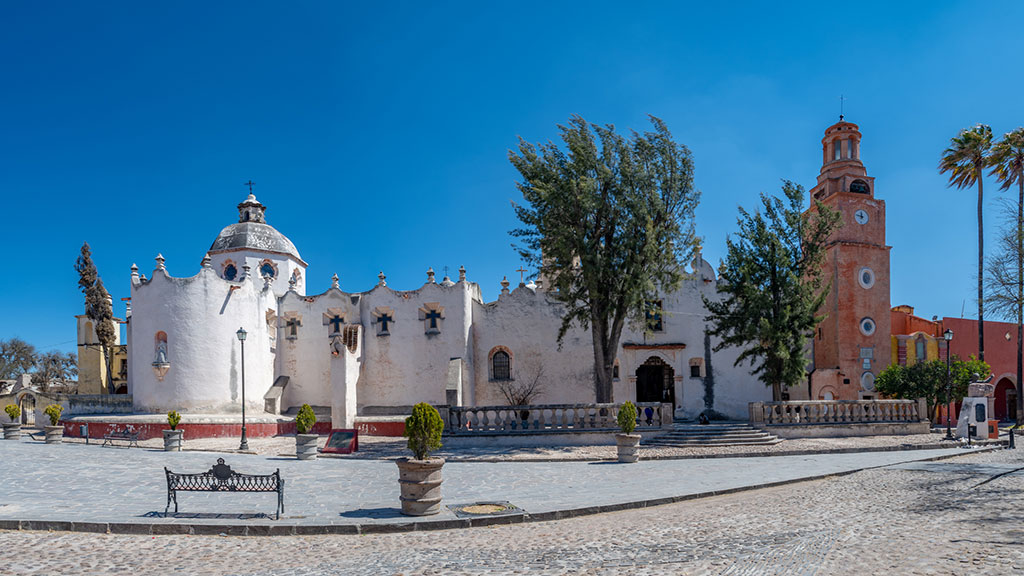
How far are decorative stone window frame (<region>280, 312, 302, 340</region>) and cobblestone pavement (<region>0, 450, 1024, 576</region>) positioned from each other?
886 inches

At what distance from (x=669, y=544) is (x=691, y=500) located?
12.6 ft

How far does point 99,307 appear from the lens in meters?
35.1

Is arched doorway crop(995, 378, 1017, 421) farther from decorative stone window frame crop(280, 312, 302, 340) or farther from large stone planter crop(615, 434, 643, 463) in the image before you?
decorative stone window frame crop(280, 312, 302, 340)

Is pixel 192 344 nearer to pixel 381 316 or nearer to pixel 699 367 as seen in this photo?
pixel 381 316

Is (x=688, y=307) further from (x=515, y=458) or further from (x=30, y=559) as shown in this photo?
(x=30, y=559)

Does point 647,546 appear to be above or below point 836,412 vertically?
above

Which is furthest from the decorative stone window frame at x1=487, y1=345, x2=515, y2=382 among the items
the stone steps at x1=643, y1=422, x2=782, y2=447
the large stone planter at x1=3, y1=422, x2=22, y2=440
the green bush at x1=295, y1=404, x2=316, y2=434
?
the large stone planter at x1=3, y1=422, x2=22, y2=440

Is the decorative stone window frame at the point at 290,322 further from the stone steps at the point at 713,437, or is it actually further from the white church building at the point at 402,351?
the stone steps at the point at 713,437

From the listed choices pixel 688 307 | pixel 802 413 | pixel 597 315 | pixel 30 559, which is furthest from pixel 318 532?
pixel 688 307

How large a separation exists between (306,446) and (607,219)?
1208 cm

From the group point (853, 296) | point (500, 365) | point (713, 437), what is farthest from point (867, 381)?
point (500, 365)

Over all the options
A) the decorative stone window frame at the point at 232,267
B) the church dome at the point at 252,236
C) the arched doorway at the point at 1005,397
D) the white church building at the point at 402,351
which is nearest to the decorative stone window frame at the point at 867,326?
the white church building at the point at 402,351

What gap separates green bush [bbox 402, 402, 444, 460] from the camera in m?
10.3

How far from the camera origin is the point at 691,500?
11.5 meters
